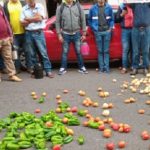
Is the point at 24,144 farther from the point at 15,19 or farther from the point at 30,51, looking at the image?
the point at 15,19

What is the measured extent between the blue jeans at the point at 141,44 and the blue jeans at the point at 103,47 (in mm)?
745

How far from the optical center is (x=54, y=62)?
12031mm

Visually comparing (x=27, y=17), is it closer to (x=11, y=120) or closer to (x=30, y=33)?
(x=30, y=33)

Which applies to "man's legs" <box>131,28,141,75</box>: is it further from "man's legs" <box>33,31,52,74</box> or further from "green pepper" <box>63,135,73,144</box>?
"green pepper" <box>63,135,73,144</box>

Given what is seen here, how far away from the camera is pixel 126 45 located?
35.9 feet

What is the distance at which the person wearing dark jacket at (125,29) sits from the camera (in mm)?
10672

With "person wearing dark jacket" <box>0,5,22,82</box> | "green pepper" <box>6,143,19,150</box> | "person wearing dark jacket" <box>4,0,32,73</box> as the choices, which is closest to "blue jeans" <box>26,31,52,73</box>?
"person wearing dark jacket" <box>4,0,32,73</box>

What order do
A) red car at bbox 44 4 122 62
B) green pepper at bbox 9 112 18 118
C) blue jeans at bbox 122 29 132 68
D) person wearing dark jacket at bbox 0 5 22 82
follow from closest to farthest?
green pepper at bbox 9 112 18 118 < person wearing dark jacket at bbox 0 5 22 82 < blue jeans at bbox 122 29 132 68 < red car at bbox 44 4 122 62

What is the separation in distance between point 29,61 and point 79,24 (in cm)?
160

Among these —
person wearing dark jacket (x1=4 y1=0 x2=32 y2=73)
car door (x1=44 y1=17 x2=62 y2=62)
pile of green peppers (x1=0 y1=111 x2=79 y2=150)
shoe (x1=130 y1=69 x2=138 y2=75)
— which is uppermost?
person wearing dark jacket (x1=4 y1=0 x2=32 y2=73)

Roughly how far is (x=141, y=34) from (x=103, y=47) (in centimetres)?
115

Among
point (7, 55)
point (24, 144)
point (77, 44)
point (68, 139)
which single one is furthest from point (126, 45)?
point (24, 144)

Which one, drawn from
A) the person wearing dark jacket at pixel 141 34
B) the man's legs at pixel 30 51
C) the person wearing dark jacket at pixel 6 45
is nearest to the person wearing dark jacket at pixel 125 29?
the person wearing dark jacket at pixel 141 34

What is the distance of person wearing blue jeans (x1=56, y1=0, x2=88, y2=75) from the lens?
35.9 feet
